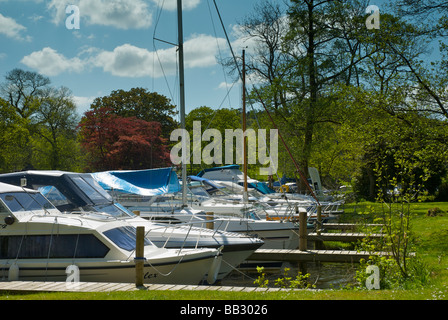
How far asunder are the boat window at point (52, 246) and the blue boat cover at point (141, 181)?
7118 mm

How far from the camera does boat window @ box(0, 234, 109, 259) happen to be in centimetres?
1127

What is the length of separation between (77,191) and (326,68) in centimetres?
1982

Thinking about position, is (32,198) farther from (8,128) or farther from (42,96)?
(42,96)

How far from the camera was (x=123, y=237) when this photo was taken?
11.8 meters

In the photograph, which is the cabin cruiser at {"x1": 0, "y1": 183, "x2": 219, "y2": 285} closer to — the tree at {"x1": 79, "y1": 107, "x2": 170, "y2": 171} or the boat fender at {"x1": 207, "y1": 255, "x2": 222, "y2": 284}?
the boat fender at {"x1": 207, "y1": 255, "x2": 222, "y2": 284}

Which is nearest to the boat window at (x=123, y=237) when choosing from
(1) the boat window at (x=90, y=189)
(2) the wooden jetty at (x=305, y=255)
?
(1) the boat window at (x=90, y=189)

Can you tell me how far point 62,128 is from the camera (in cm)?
5253

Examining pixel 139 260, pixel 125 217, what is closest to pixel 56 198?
pixel 125 217

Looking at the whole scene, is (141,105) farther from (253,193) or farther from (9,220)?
(9,220)

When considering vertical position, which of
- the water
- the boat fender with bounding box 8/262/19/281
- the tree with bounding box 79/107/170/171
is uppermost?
the tree with bounding box 79/107/170/171

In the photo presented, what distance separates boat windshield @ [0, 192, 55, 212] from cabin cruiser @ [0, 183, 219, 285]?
0.03 metres

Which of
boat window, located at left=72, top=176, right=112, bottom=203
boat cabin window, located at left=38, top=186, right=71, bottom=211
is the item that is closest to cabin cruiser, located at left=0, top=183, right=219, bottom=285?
boat window, located at left=72, top=176, right=112, bottom=203

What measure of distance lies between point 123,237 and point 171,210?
22.0ft

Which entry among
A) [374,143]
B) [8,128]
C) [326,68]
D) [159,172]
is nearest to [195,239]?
[159,172]
